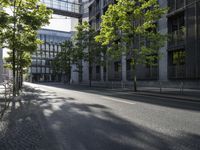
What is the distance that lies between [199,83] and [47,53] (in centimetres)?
9129

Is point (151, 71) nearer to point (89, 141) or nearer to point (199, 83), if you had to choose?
point (199, 83)

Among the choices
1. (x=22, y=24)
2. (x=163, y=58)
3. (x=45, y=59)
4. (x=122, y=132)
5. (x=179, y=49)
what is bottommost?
(x=122, y=132)

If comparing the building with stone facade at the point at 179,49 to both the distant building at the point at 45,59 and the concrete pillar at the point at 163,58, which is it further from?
the distant building at the point at 45,59

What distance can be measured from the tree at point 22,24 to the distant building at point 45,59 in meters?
81.0

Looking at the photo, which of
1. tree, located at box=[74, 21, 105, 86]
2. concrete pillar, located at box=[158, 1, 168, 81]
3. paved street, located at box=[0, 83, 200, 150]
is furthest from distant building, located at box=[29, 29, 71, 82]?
paved street, located at box=[0, 83, 200, 150]

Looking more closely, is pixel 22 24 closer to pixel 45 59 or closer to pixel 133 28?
pixel 133 28

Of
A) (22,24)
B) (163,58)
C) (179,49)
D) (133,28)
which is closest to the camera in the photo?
(22,24)

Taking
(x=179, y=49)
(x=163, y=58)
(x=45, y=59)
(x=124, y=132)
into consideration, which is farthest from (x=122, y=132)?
(x=45, y=59)

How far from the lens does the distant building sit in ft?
330

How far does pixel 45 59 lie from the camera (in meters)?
104

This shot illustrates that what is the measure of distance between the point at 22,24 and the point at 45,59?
86.0 meters

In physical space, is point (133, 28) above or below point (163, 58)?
above

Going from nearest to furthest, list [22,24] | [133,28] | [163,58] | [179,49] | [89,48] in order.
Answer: [22,24] < [133,28] < [179,49] < [163,58] < [89,48]

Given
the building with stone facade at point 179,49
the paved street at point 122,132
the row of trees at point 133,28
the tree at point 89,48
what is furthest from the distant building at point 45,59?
the paved street at point 122,132
